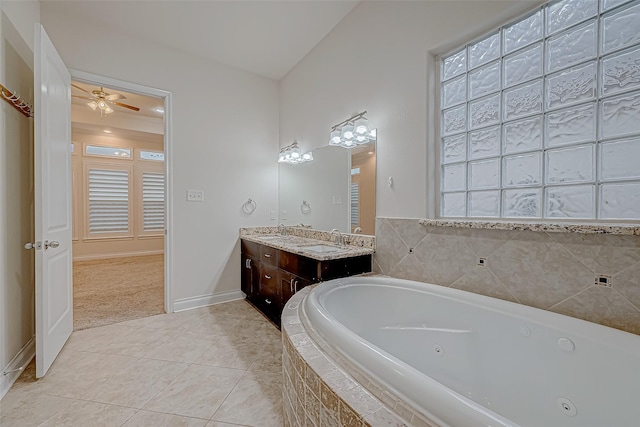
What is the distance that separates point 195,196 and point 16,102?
142 centimetres

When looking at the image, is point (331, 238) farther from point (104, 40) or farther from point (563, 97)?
point (104, 40)

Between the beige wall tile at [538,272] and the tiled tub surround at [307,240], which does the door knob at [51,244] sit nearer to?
the tiled tub surround at [307,240]

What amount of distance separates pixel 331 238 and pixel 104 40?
2809mm

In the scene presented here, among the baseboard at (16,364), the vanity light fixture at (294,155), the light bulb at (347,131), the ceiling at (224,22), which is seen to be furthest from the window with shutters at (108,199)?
the light bulb at (347,131)

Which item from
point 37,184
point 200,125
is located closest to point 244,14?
point 200,125

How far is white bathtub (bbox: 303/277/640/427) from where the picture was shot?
0.80 m

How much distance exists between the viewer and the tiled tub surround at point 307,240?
206 cm

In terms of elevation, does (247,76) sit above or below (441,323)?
above

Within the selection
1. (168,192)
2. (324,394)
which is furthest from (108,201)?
(324,394)

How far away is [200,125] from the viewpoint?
289 cm

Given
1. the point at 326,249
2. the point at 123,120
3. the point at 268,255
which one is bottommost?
the point at 268,255

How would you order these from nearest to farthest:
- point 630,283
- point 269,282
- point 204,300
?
1. point 630,283
2. point 269,282
3. point 204,300

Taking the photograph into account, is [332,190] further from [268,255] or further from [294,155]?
[268,255]

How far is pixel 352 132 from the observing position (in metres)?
2.28
